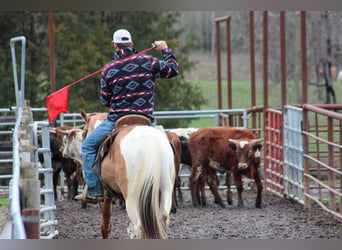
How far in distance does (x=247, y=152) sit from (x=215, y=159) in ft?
2.32

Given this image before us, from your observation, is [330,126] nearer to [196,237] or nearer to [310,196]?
[310,196]

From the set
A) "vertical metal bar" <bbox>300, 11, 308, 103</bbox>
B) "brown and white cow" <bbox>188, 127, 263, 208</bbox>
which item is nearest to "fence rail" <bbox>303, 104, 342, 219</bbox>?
"vertical metal bar" <bbox>300, 11, 308, 103</bbox>

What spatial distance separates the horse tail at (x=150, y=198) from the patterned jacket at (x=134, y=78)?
75 centimetres

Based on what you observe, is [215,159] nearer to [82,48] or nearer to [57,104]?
[57,104]

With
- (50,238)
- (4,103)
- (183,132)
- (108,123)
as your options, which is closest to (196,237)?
(50,238)

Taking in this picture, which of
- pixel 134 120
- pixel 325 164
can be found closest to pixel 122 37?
pixel 134 120

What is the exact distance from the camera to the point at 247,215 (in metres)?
9.95

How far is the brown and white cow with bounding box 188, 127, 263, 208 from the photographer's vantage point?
10734mm

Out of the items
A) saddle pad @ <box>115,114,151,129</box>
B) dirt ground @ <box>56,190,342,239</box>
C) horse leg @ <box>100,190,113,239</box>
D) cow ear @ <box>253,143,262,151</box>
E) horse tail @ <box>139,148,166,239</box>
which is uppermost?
saddle pad @ <box>115,114,151,129</box>

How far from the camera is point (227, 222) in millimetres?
9359

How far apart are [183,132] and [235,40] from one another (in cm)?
2291

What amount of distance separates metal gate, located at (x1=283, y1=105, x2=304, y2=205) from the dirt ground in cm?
18

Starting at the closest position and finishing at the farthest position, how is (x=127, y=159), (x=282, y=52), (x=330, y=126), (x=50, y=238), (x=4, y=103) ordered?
(x=127, y=159), (x=50, y=238), (x=330, y=126), (x=282, y=52), (x=4, y=103)

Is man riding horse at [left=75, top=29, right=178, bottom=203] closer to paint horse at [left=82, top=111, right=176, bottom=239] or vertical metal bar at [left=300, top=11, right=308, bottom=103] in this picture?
paint horse at [left=82, top=111, right=176, bottom=239]
